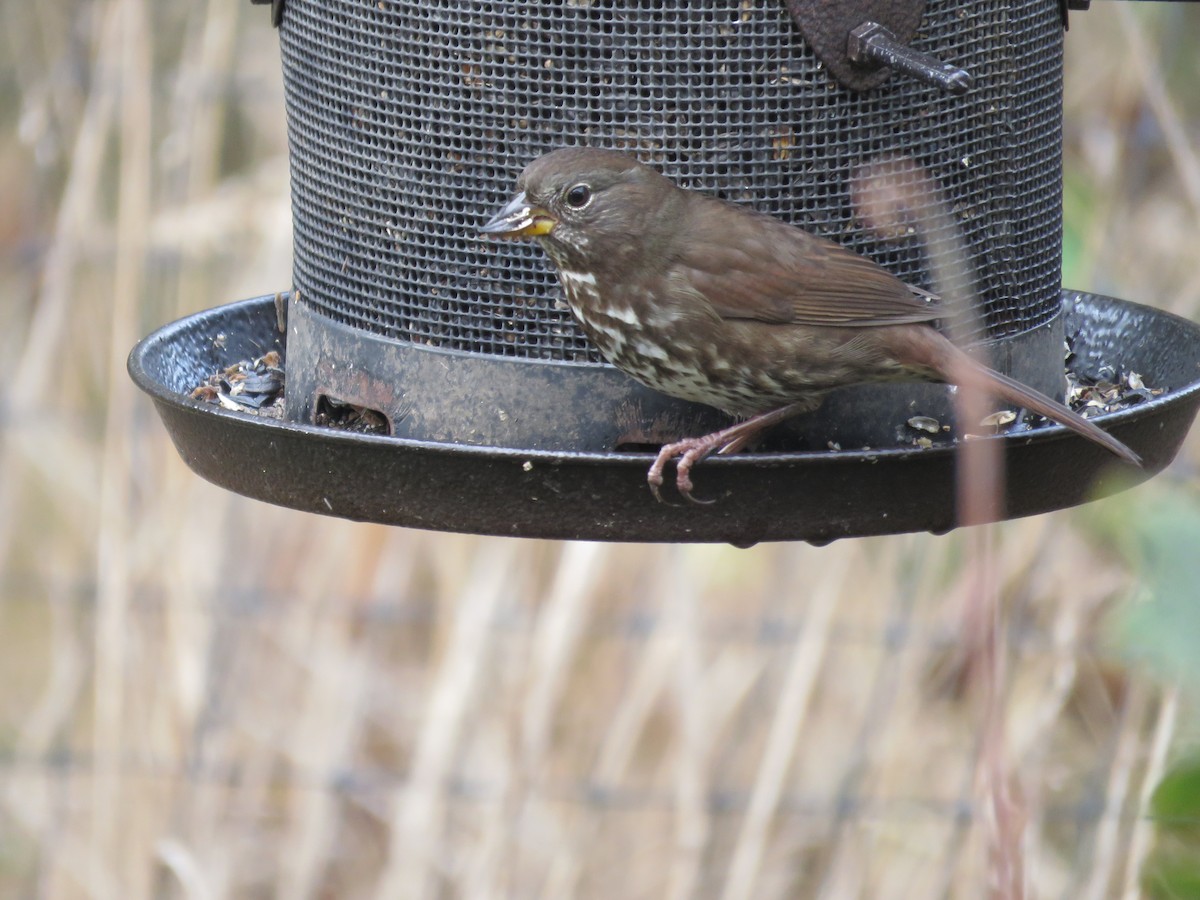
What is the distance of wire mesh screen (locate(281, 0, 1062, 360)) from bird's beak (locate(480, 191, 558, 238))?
0.14 m

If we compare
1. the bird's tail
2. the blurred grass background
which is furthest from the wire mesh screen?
the blurred grass background

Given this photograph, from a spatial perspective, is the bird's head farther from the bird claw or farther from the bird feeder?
the bird claw

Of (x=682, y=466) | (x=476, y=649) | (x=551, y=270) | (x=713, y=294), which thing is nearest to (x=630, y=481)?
(x=682, y=466)

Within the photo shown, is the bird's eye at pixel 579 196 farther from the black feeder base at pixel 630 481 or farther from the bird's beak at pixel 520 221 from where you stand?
the black feeder base at pixel 630 481

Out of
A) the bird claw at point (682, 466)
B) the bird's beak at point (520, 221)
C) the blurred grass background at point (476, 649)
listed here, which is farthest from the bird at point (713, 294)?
the blurred grass background at point (476, 649)

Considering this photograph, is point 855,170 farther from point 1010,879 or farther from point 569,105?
point 1010,879

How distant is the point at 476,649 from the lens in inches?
208

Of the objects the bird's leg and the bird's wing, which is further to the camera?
the bird's wing

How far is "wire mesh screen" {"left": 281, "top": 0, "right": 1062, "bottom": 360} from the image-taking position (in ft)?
9.42

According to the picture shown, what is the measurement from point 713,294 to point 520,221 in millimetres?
359

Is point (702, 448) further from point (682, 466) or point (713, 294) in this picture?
point (713, 294)

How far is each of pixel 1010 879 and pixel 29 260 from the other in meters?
5.35

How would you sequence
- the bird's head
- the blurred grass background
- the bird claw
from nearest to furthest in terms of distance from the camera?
the bird claw < the bird's head < the blurred grass background

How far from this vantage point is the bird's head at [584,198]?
2.82 meters
